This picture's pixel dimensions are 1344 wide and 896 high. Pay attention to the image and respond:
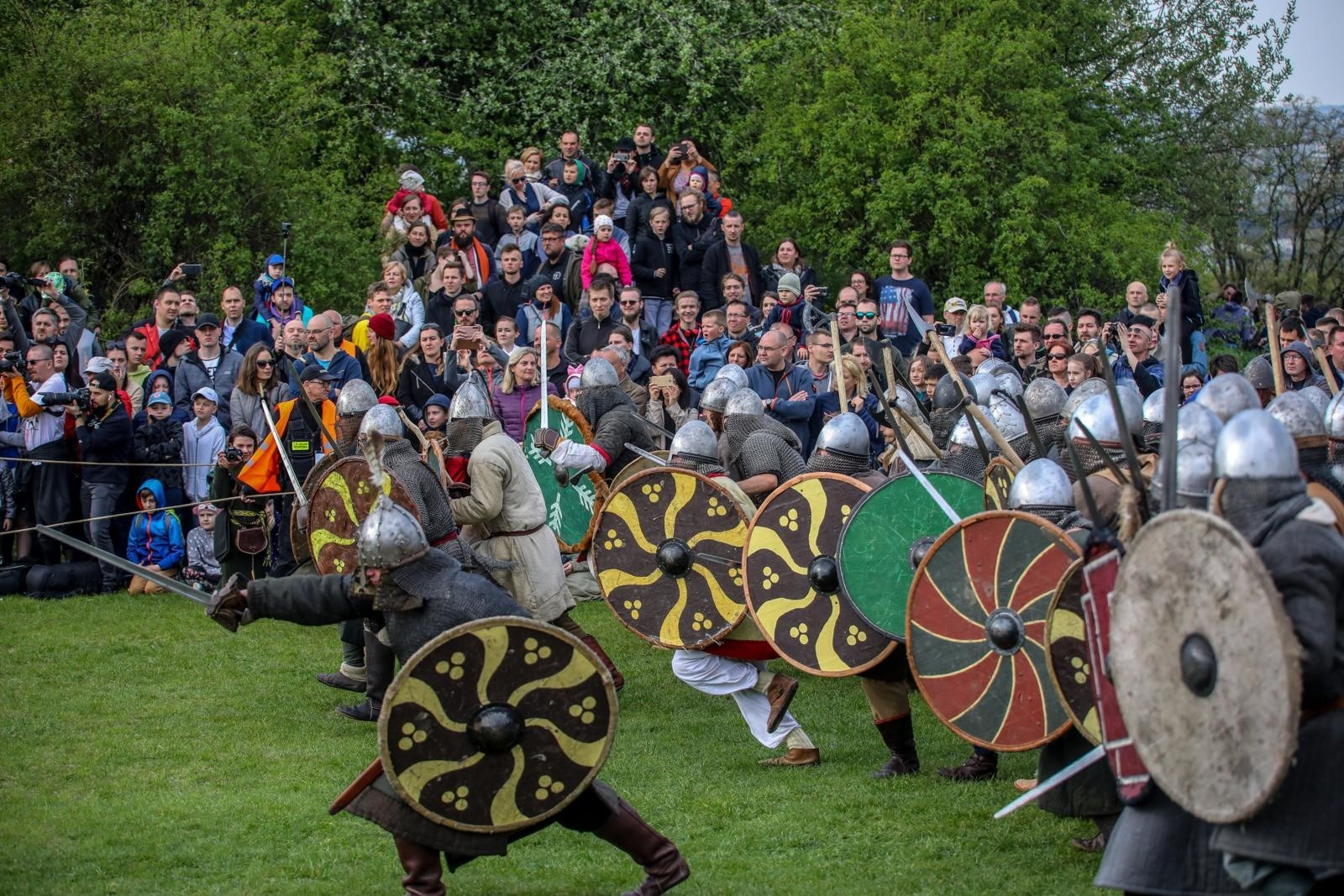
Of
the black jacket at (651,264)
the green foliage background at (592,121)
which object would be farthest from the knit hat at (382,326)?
the green foliage background at (592,121)

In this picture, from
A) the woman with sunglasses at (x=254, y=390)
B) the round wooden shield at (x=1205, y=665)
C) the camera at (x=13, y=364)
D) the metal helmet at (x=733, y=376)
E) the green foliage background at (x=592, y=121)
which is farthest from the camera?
the green foliage background at (x=592, y=121)

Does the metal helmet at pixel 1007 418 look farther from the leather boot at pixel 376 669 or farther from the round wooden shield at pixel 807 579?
the leather boot at pixel 376 669

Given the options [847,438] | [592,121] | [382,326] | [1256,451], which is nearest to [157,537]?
[382,326]

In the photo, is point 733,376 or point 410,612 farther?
point 733,376

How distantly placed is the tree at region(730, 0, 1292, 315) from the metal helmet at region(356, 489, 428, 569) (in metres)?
11.3

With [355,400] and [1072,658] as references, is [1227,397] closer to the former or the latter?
[1072,658]

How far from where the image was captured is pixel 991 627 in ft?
20.7

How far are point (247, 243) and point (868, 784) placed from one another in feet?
34.9

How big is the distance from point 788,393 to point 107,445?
4.81m

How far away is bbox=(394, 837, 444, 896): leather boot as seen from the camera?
5535mm

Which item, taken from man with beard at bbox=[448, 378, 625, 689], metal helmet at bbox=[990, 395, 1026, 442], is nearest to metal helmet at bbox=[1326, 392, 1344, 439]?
metal helmet at bbox=[990, 395, 1026, 442]

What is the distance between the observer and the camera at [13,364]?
40.0ft

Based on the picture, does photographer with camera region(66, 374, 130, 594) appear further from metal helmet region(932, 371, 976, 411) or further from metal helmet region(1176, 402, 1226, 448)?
metal helmet region(1176, 402, 1226, 448)

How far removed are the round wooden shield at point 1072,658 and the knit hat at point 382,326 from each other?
7.18 meters
